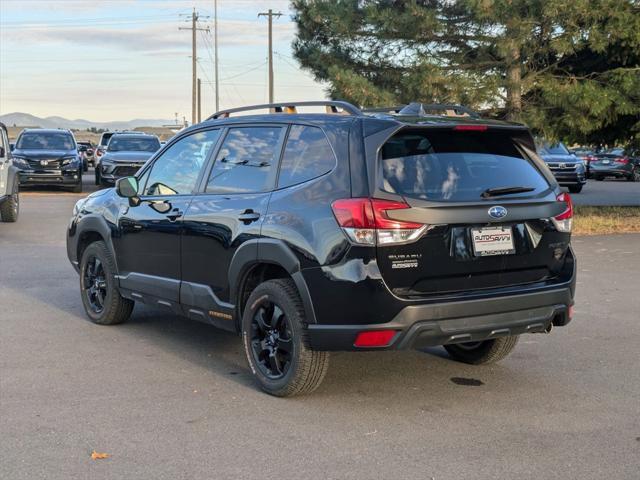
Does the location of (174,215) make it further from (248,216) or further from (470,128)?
(470,128)

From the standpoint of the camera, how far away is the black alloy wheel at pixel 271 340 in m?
5.46

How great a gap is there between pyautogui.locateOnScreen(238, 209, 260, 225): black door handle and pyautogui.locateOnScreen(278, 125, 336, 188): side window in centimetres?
26

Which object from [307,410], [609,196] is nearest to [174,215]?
[307,410]

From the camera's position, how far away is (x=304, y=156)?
5.50m

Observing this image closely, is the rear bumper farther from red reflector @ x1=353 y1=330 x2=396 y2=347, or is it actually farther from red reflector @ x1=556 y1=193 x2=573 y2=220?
red reflector @ x1=556 y1=193 x2=573 y2=220

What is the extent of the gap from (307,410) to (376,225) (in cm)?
127

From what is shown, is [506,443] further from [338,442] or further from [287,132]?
[287,132]

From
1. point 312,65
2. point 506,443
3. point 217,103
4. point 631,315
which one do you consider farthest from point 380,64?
point 217,103

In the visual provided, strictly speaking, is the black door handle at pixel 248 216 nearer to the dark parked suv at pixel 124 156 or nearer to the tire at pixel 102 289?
the tire at pixel 102 289

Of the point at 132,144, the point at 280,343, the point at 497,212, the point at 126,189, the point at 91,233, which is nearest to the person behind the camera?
the point at 497,212

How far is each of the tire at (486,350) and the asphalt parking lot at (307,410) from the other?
4.0 inches

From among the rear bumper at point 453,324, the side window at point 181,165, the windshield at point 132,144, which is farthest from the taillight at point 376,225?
the windshield at point 132,144

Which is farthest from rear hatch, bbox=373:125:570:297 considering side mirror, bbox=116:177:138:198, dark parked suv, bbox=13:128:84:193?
dark parked suv, bbox=13:128:84:193

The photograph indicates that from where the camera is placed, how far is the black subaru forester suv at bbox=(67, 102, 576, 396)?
493 cm
